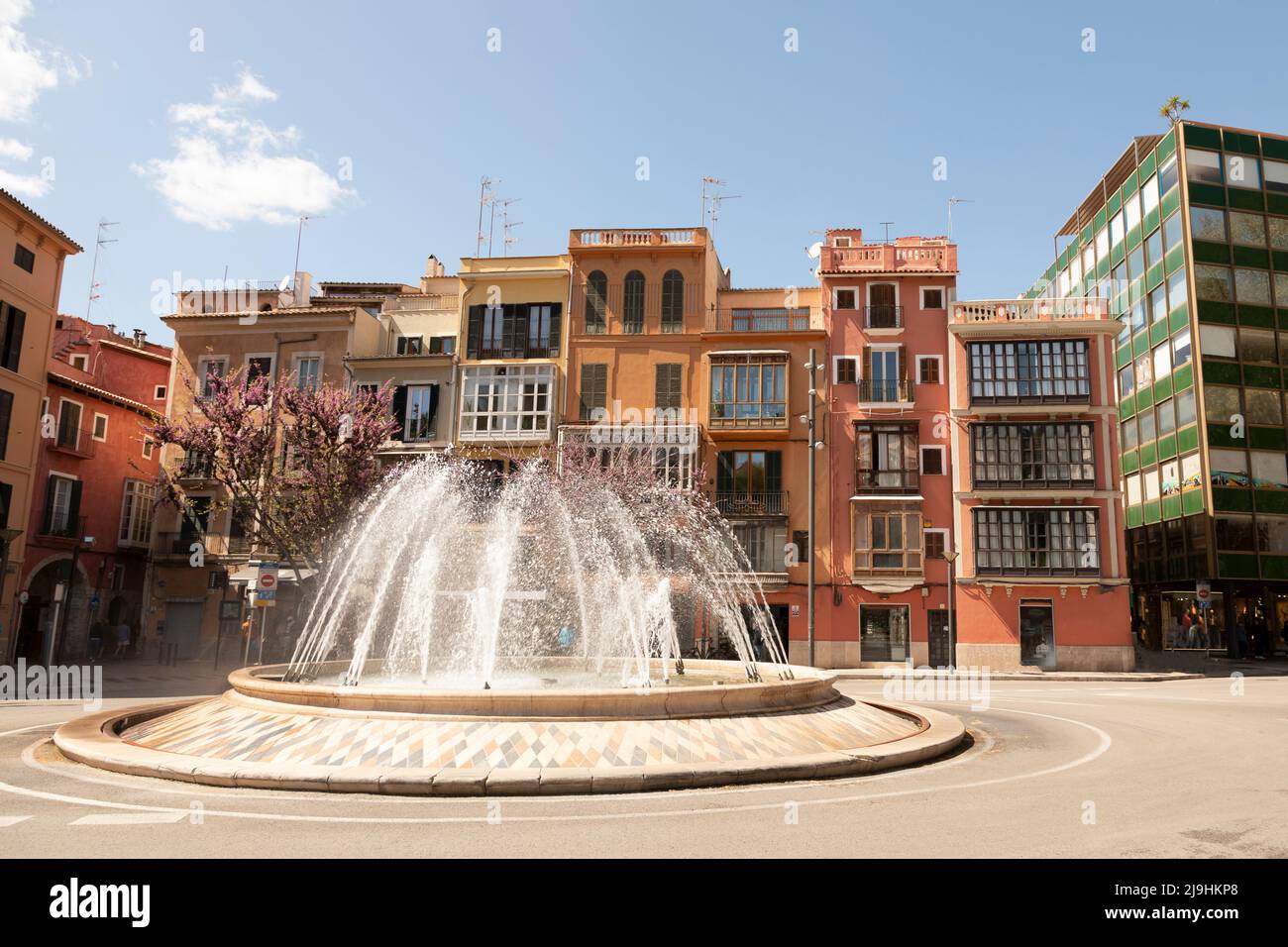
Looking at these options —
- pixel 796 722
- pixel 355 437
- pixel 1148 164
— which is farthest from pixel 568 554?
pixel 1148 164

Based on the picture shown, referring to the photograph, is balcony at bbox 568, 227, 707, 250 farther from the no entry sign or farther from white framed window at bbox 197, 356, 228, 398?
the no entry sign

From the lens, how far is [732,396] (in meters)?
39.1

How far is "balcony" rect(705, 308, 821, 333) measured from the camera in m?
40.2

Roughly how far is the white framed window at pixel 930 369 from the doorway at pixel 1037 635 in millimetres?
10512

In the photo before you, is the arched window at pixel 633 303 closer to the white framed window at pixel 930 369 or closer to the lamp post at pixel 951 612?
the white framed window at pixel 930 369

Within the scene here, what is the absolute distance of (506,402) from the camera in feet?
132

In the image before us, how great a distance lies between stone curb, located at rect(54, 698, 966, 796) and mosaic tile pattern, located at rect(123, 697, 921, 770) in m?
0.26

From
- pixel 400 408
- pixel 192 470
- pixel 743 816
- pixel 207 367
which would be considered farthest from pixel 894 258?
pixel 743 816

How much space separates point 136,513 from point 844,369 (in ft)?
115

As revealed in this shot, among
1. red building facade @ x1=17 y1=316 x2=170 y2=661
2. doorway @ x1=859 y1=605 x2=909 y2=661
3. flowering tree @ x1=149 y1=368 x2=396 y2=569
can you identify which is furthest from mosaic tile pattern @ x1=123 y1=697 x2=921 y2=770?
doorway @ x1=859 y1=605 x2=909 y2=661

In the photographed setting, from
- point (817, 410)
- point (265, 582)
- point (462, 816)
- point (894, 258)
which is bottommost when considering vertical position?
point (462, 816)

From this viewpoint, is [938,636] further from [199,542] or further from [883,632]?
[199,542]
